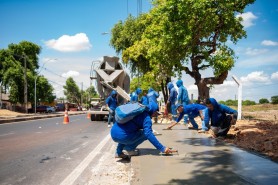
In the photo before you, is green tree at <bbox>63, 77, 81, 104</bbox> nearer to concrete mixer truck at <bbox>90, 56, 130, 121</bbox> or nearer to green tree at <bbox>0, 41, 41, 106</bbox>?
green tree at <bbox>0, 41, 41, 106</bbox>

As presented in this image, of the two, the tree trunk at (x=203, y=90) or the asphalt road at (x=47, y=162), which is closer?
the asphalt road at (x=47, y=162)

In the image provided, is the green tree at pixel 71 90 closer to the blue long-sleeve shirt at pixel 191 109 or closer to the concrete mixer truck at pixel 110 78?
the concrete mixer truck at pixel 110 78

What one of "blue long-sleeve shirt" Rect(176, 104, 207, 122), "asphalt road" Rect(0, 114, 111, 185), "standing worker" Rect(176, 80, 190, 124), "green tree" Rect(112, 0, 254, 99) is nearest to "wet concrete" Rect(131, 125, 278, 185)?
"asphalt road" Rect(0, 114, 111, 185)

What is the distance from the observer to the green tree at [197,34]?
15.4 meters

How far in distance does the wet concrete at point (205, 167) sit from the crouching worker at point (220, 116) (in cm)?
157

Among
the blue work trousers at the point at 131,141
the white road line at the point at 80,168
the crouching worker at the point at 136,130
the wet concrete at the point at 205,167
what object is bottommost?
the white road line at the point at 80,168

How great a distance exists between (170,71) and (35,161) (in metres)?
16.4

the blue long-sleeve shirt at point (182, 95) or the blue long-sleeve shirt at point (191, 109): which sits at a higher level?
the blue long-sleeve shirt at point (182, 95)

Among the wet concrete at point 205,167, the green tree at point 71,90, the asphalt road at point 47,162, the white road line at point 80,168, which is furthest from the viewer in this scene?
the green tree at point 71,90

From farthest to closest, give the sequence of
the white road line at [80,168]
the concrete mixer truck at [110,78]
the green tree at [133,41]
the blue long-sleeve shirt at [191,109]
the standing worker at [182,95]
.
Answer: the green tree at [133,41], the concrete mixer truck at [110,78], the standing worker at [182,95], the blue long-sleeve shirt at [191,109], the white road line at [80,168]

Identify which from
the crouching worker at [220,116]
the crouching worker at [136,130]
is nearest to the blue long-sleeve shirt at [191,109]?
the crouching worker at [220,116]

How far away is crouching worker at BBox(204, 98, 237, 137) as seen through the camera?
8245 millimetres

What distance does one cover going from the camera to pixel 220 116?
27.6ft

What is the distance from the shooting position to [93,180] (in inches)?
194
